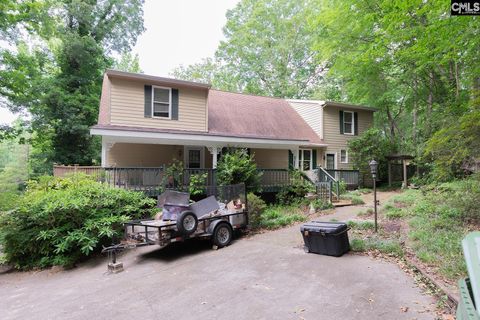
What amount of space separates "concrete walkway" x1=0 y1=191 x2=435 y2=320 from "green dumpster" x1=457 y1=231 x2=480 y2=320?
209 cm

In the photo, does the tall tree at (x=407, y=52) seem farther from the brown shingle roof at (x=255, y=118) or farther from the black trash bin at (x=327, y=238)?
the black trash bin at (x=327, y=238)

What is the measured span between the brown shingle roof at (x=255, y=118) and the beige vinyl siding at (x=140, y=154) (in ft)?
8.01

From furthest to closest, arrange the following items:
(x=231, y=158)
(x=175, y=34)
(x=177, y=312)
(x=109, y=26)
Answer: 1. (x=175, y=34)
2. (x=109, y=26)
3. (x=231, y=158)
4. (x=177, y=312)

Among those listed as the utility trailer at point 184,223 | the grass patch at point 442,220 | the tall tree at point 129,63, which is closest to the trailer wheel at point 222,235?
the utility trailer at point 184,223

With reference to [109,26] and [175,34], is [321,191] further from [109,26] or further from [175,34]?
[175,34]

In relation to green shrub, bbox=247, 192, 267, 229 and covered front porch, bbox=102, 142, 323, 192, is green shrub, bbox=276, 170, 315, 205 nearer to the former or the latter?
covered front porch, bbox=102, 142, 323, 192

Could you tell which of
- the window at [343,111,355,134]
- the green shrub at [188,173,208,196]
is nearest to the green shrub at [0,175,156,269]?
the green shrub at [188,173,208,196]

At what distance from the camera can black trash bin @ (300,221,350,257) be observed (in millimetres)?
6017

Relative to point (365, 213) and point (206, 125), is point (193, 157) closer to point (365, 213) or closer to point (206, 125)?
point (206, 125)

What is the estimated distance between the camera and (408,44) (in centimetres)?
1200

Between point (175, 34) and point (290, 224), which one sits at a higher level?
point (175, 34)

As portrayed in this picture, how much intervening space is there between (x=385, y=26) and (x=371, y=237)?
7.21 meters

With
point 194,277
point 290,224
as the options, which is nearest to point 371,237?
point 290,224

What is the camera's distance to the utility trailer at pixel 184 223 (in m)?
6.80
